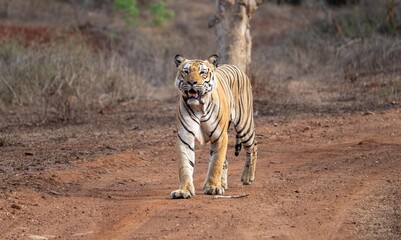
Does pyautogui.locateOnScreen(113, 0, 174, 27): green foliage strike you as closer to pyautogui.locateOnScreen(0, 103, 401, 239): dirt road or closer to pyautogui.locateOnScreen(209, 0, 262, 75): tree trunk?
pyautogui.locateOnScreen(209, 0, 262, 75): tree trunk

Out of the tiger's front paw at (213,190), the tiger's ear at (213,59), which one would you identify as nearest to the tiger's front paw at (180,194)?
the tiger's front paw at (213,190)

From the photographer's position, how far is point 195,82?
8359 mm

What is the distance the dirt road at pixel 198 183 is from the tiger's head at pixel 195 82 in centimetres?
89

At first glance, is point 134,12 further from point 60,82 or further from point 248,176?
point 248,176

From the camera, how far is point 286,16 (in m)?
31.5

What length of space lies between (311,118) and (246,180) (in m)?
4.56

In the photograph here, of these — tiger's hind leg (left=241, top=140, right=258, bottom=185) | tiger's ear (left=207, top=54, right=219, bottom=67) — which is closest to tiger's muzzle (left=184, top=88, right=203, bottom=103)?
tiger's ear (left=207, top=54, right=219, bottom=67)

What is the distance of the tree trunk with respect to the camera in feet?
49.4

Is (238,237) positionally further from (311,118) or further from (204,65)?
(311,118)

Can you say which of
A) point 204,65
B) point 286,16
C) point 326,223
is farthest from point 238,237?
point 286,16

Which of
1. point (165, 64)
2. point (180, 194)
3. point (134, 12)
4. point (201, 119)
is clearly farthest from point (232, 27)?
point (134, 12)

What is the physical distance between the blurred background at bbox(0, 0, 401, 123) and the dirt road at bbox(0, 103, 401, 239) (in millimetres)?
1314

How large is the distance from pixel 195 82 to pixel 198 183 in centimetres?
146

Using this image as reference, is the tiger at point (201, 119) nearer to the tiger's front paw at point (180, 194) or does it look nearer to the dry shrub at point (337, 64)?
the tiger's front paw at point (180, 194)
